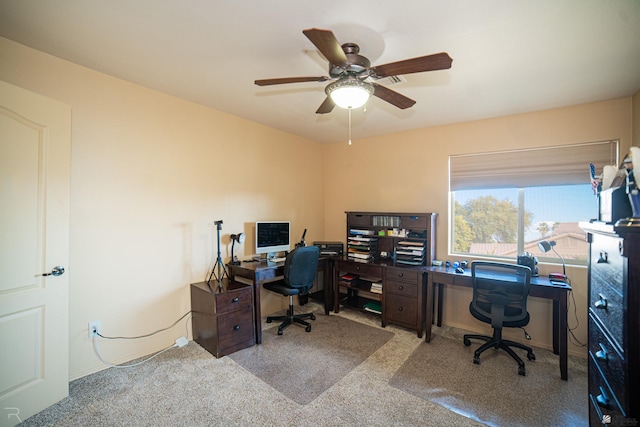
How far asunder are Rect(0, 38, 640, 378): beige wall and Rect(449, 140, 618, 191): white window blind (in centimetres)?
10

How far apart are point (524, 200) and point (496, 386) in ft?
6.35

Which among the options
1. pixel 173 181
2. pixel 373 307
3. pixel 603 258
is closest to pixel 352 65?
pixel 603 258

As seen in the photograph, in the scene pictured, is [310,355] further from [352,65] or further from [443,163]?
[443,163]

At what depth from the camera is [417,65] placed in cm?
151

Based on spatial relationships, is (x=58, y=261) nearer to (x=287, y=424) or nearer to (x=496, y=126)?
(x=287, y=424)

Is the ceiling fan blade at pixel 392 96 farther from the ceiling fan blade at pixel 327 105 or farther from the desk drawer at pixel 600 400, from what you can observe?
the desk drawer at pixel 600 400

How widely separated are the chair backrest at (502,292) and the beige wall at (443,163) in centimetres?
61

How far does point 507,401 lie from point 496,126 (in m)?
2.67

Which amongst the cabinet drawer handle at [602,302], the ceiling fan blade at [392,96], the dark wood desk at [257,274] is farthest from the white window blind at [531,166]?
the dark wood desk at [257,274]

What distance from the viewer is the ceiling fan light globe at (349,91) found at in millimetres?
1737

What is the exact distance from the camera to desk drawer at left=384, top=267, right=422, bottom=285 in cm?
311

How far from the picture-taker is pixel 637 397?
3.45 ft

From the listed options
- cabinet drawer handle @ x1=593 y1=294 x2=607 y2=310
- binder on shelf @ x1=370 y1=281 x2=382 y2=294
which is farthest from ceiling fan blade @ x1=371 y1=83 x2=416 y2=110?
binder on shelf @ x1=370 y1=281 x2=382 y2=294

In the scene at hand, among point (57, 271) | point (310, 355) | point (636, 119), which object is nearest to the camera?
point (57, 271)
